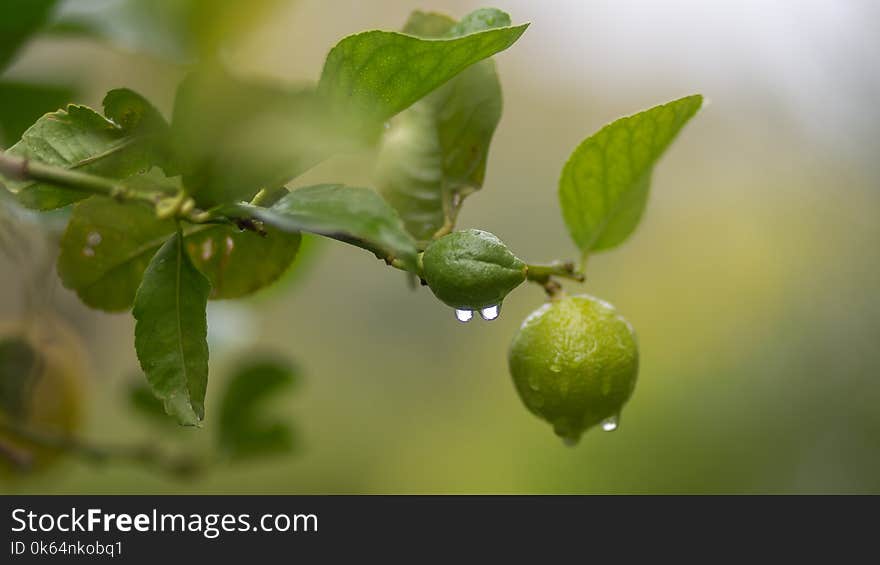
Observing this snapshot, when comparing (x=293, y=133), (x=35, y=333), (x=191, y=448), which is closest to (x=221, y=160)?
(x=293, y=133)

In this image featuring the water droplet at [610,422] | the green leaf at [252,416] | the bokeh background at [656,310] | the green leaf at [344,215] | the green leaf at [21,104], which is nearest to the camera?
the green leaf at [344,215]

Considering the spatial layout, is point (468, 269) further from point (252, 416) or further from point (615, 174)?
point (252, 416)

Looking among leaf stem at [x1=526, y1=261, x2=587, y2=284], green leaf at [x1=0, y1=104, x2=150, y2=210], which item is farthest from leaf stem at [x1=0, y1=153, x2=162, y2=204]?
leaf stem at [x1=526, y1=261, x2=587, y2=284]

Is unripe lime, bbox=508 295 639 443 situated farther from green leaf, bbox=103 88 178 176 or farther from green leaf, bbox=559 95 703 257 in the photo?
green leaf, bbox=103 88 178 176

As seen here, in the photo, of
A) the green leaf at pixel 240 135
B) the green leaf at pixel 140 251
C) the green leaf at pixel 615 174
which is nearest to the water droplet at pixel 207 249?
the green leaf at pixel 140 251

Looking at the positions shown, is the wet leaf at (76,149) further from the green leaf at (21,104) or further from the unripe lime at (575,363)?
the green leaf at (21,104)
